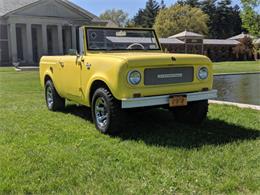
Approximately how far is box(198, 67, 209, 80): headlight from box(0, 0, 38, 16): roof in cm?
4678

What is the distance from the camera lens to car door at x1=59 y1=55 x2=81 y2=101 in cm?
712

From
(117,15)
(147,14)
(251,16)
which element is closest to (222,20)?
(147,14)

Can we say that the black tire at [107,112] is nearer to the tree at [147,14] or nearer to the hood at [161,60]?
the hood at [161,60]

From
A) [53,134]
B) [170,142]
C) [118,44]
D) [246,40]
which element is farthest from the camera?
[246,40]

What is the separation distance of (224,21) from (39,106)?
9348cm

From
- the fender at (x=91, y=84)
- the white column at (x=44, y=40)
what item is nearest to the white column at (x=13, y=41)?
the white column at (x=44, y=40)

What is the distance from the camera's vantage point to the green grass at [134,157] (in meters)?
4.11

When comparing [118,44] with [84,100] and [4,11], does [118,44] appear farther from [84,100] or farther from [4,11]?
[4,11]

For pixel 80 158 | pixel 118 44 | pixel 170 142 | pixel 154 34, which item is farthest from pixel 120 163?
pixel 154 34

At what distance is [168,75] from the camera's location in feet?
20.1

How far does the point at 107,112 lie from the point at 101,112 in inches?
12.8

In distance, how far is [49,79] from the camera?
29.1ft

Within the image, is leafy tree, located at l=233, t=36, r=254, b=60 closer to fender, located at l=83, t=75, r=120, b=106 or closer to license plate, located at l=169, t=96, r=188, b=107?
fender, located at l=83, t=75, r=120, b=106

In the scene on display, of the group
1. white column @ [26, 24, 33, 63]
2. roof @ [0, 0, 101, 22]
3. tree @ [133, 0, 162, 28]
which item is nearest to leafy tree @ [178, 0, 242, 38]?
tree @ [133, 0, 162, 28]
